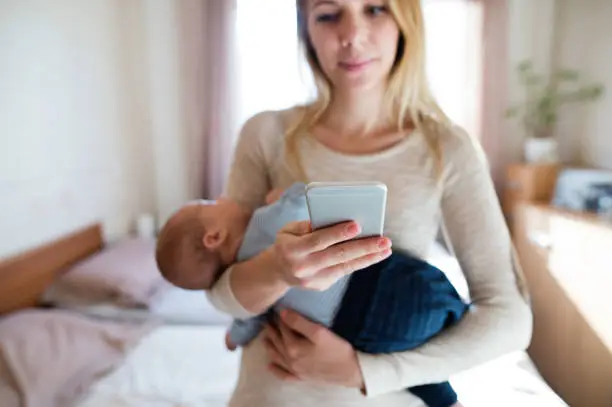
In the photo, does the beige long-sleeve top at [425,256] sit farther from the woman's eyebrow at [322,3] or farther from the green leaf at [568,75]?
the green leaf at [568,75]

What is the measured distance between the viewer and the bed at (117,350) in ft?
3.70

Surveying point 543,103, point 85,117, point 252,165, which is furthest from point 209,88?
point 252,165

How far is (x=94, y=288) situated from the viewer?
1584 mm

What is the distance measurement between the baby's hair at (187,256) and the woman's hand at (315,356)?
16cm

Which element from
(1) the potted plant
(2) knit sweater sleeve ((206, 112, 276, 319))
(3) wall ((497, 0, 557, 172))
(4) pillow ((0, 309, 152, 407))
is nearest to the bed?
(4) pillow ((0, 309, 152, 407))

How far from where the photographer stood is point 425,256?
2.05 feet

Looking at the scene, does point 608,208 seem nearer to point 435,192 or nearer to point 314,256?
point 435,192

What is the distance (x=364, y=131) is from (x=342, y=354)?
12.1 inches

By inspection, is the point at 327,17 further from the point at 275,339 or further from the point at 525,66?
the point at 525,66

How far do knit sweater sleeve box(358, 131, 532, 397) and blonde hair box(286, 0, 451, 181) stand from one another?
0.04m

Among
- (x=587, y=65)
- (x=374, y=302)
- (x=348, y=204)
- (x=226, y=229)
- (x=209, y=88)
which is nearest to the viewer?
(x=348, y=204)

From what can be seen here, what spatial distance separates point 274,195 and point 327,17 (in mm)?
255

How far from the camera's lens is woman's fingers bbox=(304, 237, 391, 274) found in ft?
1.52

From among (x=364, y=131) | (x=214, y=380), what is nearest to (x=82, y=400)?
(x=214, y=380)
